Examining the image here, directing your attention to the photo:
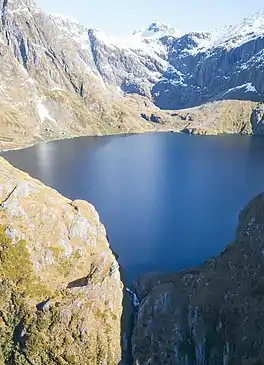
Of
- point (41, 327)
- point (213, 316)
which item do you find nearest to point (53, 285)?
point (41, 327)

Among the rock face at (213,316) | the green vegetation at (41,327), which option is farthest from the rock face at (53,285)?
the rock face at (213,316)

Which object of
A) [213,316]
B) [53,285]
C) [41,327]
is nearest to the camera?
[213,316]

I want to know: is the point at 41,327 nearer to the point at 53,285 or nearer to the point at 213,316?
the point at 53,285

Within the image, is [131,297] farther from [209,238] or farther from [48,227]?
[209,238]

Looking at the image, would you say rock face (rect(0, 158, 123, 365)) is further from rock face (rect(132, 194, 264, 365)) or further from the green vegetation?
rock face (rect(132, 194, 264, 365))

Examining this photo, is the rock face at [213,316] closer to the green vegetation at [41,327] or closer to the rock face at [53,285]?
the rock face at [53,285]

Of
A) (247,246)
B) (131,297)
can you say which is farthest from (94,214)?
(247,246)
